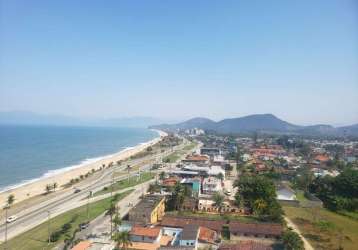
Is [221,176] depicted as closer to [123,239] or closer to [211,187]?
[211,187]

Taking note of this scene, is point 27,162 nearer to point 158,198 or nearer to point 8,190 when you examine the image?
point 8,190

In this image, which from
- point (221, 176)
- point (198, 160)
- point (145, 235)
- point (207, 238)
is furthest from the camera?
point (198, 160)

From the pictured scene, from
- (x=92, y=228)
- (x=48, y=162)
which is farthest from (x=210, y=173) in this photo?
(x=48, y=162)

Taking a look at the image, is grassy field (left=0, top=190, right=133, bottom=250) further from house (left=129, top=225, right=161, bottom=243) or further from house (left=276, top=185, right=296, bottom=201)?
house (left=276, top=185, right=296, bottom=201)

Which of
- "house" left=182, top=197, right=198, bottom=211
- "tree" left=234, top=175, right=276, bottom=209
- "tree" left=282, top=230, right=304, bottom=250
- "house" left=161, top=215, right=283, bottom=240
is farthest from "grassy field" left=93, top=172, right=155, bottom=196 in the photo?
"tree" left=282, top=230, right=304, bottom=250

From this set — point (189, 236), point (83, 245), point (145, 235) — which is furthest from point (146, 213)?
point (83, 245)

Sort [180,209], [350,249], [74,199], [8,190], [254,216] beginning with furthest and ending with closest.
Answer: [8,190] < [74,199] < [180,209] < [254,216] < [350,249]

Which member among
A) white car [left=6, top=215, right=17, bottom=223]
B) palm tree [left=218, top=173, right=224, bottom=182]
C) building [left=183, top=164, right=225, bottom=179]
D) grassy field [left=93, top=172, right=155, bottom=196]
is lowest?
white car [left=6, top=215, right=17, bottom=223]
